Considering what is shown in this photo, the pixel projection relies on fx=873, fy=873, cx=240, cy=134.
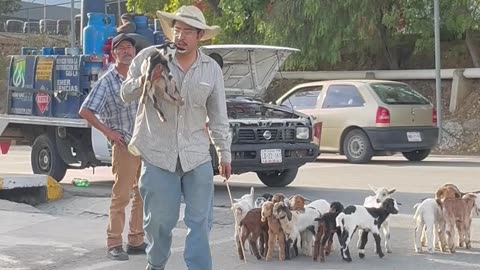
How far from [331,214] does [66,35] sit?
30336 millimetres

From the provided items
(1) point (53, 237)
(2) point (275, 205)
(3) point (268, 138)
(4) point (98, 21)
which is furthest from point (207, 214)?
(4) point (98, 21)

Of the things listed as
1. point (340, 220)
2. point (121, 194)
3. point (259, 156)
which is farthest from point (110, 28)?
point (340, 220)

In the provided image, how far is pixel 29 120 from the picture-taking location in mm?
12906

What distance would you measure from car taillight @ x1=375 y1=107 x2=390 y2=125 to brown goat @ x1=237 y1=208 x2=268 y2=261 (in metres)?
9.15

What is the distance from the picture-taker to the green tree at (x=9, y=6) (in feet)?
133

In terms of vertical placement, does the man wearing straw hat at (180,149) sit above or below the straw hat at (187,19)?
below

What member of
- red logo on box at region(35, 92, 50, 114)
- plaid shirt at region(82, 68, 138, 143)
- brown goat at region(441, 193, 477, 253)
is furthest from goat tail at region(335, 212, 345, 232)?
red logo on box at region(35, 92, 50, 114)

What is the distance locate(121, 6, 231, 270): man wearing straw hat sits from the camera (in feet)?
17.7

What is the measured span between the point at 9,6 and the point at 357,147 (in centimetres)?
2850

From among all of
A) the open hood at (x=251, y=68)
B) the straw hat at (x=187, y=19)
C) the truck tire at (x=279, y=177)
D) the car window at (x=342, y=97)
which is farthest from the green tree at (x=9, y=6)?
the straw hat at (x=187, y=19)

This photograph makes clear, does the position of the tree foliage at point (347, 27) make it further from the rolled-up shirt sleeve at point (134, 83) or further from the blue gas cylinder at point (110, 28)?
the rolled-up shirt sleeve at point (134, 83)

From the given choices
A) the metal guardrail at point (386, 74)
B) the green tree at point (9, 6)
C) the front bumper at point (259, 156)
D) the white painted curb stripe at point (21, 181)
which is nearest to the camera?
the white painted curb stripe at point (21, 181)

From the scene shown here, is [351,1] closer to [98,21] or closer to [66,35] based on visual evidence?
[98,21]

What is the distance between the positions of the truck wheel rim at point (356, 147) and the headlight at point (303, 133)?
15.4 feet
